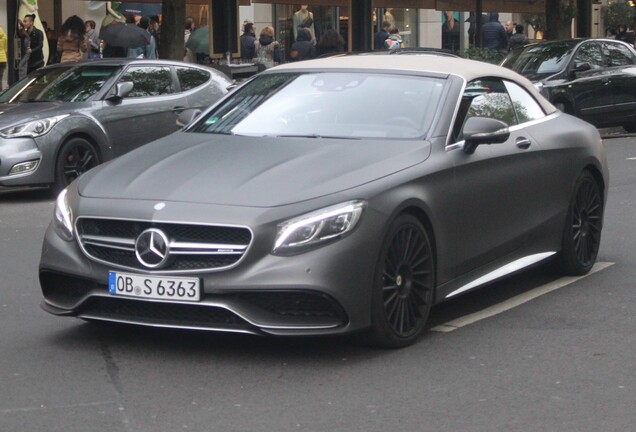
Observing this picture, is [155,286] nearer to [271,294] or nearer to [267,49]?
[271,294]

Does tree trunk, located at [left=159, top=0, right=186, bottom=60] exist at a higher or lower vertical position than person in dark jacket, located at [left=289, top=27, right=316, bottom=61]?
higher

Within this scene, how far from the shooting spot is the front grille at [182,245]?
252 inches

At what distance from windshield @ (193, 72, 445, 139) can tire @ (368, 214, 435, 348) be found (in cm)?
75

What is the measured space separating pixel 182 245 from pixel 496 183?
2.15 m

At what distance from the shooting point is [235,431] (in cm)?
545

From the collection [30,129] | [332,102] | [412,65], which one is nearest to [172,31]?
[30,129]

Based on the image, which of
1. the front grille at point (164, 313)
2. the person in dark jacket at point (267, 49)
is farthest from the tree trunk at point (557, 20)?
the front grille at point (164, 313)

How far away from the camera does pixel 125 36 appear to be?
22484mm

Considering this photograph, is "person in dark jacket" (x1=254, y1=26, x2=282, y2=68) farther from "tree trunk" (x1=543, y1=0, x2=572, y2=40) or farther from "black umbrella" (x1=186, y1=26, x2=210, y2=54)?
"tree trunk" (x1=543, y1=0, x2=572, y2=40)

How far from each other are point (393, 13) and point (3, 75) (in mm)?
13369

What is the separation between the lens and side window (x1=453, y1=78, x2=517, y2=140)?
778 cm

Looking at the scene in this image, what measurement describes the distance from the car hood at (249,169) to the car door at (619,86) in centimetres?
1542

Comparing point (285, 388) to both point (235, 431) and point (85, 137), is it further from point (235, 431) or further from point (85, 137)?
point (85, 137)

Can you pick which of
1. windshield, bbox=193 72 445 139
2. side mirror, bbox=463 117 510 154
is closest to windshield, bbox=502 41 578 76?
windshield, bbox=193 72 445 139
